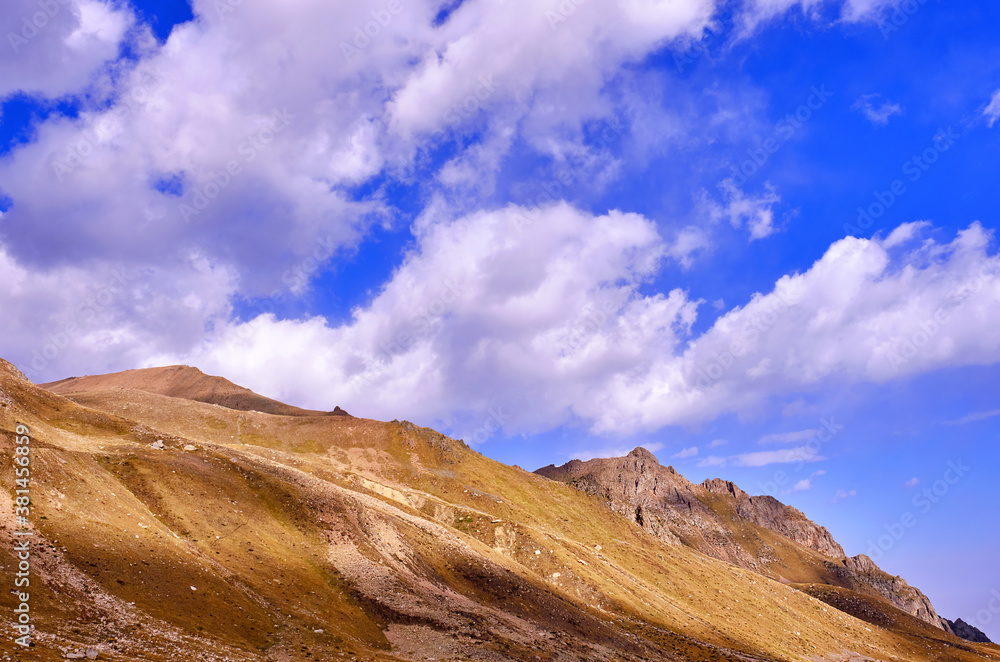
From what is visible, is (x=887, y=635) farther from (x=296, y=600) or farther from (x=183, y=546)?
(x=183, y=546)

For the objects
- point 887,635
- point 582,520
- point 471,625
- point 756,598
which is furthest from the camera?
point 582,520

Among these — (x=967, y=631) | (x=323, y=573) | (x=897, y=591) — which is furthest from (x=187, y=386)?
(x=967, y=631)

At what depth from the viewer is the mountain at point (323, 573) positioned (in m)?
34.0

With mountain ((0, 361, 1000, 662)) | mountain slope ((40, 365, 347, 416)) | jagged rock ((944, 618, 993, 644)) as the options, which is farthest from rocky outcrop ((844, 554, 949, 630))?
mountain slope ((40, 365, 347, 416))

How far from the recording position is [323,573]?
4891cm

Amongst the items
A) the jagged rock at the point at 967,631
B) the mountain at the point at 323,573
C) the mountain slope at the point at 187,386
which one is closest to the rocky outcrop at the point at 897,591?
the jagged rock at the point at 967,631

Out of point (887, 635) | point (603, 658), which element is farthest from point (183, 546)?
point (887, 635)

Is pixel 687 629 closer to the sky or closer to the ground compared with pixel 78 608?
closer to the sky

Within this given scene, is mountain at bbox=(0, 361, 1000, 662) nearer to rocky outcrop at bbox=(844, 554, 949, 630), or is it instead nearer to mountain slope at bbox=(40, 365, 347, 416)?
mountain slope at bbox=(40, 365, 347, 416)

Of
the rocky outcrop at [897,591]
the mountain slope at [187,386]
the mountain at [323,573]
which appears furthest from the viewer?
the rocky outcrop at [897,591]

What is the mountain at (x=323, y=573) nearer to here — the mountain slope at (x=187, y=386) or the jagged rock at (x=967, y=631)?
the mountain slope at (x=187, y=386)

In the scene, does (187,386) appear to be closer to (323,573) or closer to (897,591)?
(323,573)

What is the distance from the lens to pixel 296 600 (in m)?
42.6

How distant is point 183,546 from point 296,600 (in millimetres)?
8938
